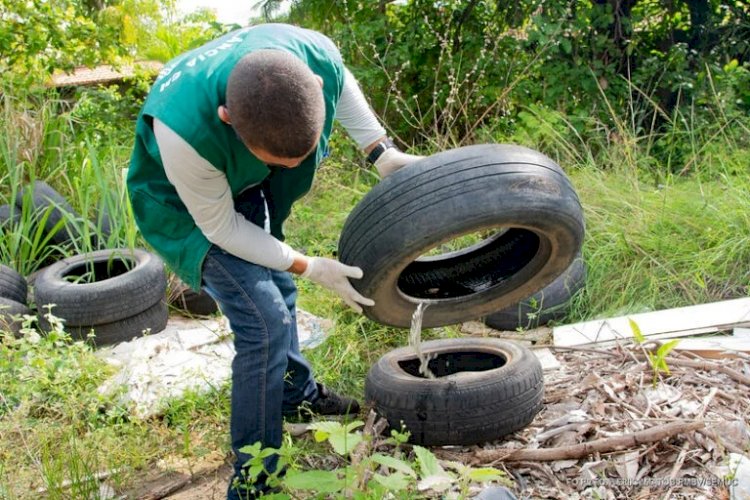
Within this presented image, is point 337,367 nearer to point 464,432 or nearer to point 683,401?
point 464,432

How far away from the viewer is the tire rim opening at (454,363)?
3957mm

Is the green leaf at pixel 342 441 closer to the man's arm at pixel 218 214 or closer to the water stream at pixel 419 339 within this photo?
the man's arm at pixel 218 214

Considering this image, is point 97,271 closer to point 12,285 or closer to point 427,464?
point 12,285

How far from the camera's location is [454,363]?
4000 millimetres

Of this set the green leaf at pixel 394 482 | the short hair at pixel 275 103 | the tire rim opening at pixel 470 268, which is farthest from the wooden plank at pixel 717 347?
the short hair at pixel 275 103

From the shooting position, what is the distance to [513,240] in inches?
157

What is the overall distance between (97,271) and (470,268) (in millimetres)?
3234

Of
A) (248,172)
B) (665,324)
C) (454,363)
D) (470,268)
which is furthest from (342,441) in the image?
(665,324)

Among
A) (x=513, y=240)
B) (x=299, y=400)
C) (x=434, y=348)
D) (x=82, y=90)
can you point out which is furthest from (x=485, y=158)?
(x=82, y=90)

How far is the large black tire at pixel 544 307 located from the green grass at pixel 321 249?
0.10 metres

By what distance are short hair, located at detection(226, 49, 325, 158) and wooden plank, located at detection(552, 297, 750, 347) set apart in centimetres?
278

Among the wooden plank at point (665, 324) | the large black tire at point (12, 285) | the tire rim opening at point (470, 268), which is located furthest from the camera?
the large black tire at point (12, 285)

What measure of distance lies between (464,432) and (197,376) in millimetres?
1658

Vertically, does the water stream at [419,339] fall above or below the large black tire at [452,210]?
below
